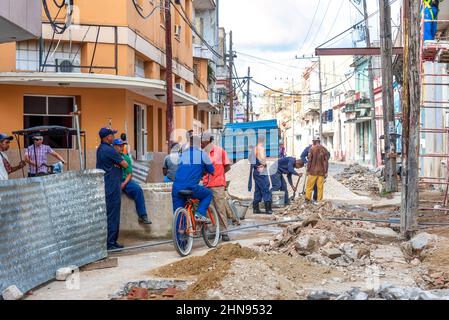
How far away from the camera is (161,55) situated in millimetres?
23797

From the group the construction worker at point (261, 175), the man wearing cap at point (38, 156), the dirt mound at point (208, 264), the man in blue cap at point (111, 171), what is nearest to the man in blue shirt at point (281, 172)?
the construction worker at point (261, 175)

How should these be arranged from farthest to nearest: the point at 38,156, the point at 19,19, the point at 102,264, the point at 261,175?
the point at 261,175
the point at 38,156
the point at 19,19
the point at 102,264

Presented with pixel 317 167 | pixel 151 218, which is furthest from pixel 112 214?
pixel 317 167

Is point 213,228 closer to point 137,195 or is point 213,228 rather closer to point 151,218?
point 151,218

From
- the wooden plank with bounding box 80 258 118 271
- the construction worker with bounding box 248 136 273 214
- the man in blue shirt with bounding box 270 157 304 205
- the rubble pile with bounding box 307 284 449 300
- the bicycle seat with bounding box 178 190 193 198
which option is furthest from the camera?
the man in blue shirt with bounding box 270 157 304 205

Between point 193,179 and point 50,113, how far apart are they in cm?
1018

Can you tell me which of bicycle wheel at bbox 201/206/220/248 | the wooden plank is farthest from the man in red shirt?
the wooden plank

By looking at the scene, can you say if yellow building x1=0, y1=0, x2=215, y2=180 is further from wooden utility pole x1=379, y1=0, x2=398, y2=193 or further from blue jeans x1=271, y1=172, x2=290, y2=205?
wooden utility pole x1=379, y1=0, x2=398, y2=193

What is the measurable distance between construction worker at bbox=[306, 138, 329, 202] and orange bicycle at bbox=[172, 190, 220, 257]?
6826mm

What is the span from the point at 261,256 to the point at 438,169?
1410 centimetres

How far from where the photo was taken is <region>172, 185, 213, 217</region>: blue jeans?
9.80 metres

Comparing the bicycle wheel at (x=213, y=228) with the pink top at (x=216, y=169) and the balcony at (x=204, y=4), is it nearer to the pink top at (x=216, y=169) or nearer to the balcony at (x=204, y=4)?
the pink top at (x=216, y=169)

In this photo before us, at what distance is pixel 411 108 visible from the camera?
10.5 meters

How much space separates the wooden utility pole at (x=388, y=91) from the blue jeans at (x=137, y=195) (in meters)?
12.1
